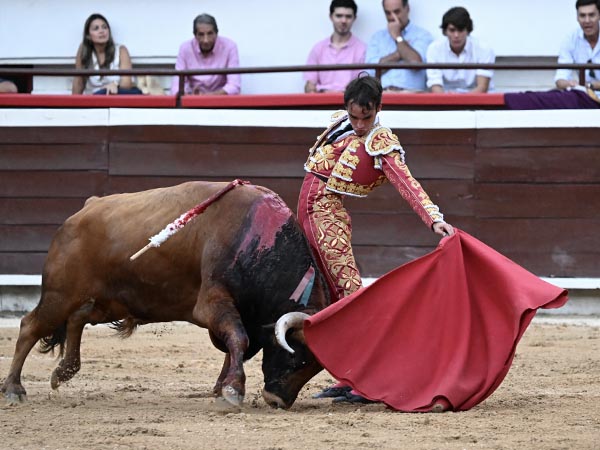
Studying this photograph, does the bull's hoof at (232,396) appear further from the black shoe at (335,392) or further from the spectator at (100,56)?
the spectator at (100,56)

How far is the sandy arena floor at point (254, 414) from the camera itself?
13.7 ft

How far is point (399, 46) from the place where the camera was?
852 cm

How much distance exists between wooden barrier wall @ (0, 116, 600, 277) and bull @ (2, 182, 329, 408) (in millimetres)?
2844

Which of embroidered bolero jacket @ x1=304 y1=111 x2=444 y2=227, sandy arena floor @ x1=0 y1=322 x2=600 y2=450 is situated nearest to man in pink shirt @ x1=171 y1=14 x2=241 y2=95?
sandy arena floor @ x1=0 y1=322 x2=600 y2=450

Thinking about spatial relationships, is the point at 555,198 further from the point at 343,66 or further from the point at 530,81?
the point at 343,66

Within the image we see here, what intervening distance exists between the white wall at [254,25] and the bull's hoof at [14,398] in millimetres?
4152

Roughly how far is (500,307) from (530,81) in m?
4.36

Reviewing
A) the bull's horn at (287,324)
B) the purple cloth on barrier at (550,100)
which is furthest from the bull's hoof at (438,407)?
the purple cloth on barrier at (550,100)

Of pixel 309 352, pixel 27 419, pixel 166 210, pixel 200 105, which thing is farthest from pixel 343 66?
pixel 27 419

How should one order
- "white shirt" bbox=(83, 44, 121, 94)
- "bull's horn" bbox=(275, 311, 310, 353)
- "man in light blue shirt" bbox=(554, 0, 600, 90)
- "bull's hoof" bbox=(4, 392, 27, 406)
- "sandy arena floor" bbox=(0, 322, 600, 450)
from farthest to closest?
"white shirt" bbox=(83, 44, 121, 94) < "man in light blue shirt" bbox=(554, 0, 600, 90) < "bull's hoof" bbox=(4, 392, 27, 406) < "bull's horn" bbox=(275, 311, 310, 353) < "sandy arena floor" bbox=(0, 322, 600, 450)

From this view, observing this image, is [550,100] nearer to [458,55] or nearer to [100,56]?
[458,55]

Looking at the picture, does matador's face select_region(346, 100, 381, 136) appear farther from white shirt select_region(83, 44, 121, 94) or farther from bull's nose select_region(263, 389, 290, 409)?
white shirt select_region(83, 44, 121, 94)

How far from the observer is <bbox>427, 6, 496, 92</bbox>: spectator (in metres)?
8.30

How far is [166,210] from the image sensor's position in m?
5.36
